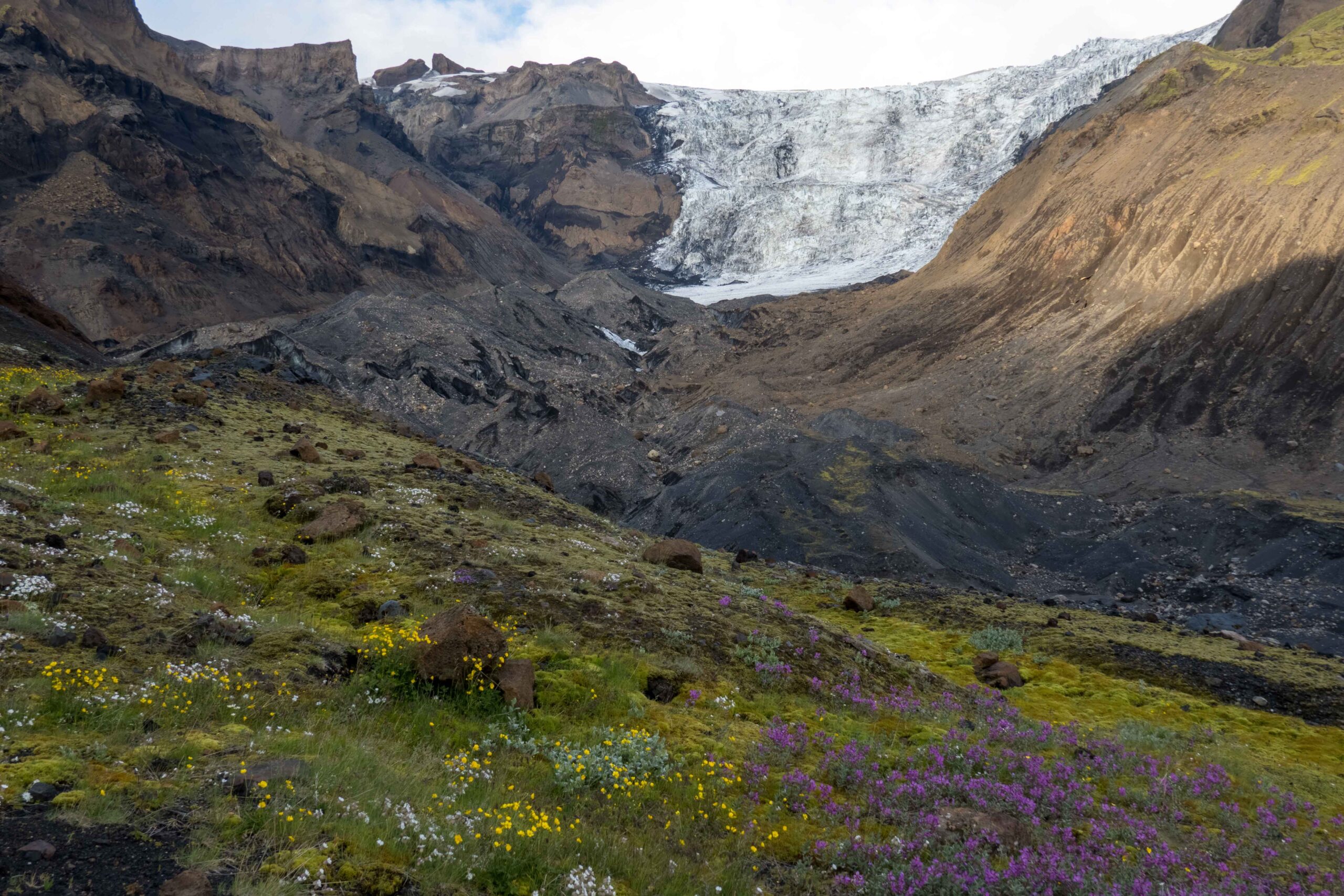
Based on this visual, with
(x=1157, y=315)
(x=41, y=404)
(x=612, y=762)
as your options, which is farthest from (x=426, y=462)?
(x=1157, y=315)

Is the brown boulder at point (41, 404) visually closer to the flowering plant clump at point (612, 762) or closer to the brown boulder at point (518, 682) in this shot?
the brown boulder at point (518, 682)

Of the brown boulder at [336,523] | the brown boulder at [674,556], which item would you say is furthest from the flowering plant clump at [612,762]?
the brown boulder at [674,556]

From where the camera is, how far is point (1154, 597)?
2402 cm

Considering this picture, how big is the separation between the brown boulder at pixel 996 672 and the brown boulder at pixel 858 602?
9.99 feet

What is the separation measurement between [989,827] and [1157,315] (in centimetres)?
4827

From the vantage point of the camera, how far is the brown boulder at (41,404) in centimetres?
1228

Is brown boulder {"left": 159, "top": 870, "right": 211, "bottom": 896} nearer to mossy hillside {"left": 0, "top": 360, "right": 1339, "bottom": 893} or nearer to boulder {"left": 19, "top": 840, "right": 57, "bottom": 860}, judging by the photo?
mossy hillside {"left": 0, "top": 360, "right": 1339, "bottom": 893}

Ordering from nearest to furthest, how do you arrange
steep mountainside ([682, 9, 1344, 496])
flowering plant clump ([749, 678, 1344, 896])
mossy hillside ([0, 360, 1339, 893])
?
mossy hillside ([0, 360, 1339, 893]) → flowering plant clump ([749, 678, 1344, 896]) → steep mountainside ([682, 9, 1344, 496])

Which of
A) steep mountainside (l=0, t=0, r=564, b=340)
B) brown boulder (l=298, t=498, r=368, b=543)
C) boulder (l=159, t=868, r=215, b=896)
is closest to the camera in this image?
boulder (l=159, t=868, r=215, b=896)

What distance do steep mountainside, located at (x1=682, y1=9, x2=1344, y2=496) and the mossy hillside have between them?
106 ft

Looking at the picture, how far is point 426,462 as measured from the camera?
583 inches

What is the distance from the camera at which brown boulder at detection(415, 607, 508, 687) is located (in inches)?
248

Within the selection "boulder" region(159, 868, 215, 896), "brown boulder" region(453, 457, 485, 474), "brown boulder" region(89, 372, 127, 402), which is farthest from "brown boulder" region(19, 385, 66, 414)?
"boulder" region(159, 868, 215, 896)

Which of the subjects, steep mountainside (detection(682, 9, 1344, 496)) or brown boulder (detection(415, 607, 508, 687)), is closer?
brown boulder (detection(415, 607, 508, 687))
